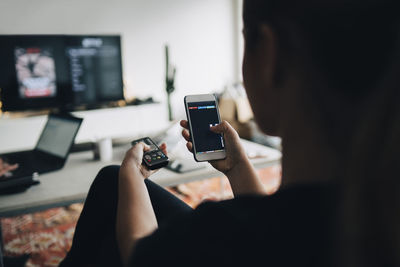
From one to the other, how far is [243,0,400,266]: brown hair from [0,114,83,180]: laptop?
3.88ft

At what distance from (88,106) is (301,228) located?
11.4 feet

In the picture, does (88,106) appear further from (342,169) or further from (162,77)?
(342,169)

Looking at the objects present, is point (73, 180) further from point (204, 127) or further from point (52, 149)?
point (204, 127)

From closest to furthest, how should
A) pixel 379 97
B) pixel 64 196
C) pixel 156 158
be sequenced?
pixel 379 97, pixel 156 158, pixel 64 196

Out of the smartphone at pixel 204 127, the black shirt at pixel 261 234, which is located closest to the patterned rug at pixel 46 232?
the smartphone at pixel 204 127

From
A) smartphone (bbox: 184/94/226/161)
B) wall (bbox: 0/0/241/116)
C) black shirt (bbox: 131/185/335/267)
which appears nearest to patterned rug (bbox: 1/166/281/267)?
smartphone (bbox: 184/94/226/161)

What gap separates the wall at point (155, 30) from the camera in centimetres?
368

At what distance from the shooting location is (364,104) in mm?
437

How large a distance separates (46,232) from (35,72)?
68.7 inches

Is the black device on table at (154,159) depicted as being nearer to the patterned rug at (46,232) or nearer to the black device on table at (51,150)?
the black device on table at (51,150)

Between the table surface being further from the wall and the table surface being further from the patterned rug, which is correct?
the wall

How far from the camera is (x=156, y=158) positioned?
3.39ft

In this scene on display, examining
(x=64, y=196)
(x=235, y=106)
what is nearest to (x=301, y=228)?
(x=64, y=196)

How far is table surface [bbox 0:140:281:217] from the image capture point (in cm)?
112
